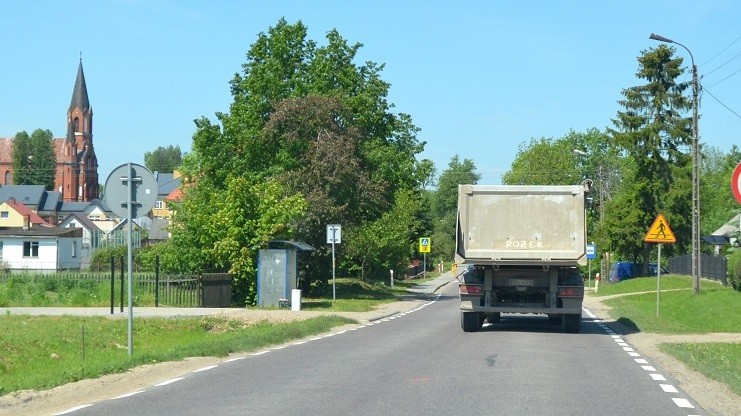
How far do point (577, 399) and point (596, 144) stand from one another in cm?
12711

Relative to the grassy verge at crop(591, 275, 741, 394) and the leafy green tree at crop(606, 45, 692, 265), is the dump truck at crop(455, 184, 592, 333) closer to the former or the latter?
the grassy verge at crop(591, 275, 741, 394)

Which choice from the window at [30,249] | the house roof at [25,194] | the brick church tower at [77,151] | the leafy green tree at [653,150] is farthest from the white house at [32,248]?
the brick church tower at [77,151]

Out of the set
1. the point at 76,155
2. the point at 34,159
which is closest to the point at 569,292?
the point at 76,155

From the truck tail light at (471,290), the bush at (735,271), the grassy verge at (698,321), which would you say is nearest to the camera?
the grassy verge at (698,321)

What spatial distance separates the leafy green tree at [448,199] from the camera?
132363 mm

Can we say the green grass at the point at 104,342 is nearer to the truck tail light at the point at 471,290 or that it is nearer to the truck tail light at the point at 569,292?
the truck tail light at the point at 471,290

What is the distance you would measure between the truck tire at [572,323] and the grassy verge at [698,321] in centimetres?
248

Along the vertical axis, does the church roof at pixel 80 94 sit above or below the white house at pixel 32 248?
above

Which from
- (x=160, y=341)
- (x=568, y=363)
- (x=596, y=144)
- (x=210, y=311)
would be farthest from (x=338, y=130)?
(x=596, y=144)

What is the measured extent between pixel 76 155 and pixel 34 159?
368 inches

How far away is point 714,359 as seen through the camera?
1791 centimetres

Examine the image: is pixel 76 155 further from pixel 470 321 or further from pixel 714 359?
pixel 714 359

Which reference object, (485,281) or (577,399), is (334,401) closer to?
(577,399)

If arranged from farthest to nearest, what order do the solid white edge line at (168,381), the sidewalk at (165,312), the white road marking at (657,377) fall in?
the sidewalk at (165,312) < the white road marking at (657,377) < the solid white edge line at (168,381)
